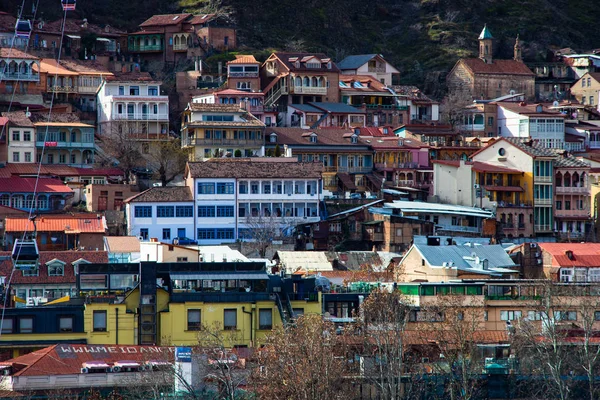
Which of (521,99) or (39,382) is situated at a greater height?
(521,99)

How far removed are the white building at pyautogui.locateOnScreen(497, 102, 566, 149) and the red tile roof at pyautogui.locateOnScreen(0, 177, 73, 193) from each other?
39.8m

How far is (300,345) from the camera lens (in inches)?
2761

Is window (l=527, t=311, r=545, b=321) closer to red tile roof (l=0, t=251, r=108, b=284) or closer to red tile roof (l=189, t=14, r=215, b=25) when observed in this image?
red tile roof (l=0, t=251, r=108, b=284)

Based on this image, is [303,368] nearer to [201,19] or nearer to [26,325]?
[26,325]

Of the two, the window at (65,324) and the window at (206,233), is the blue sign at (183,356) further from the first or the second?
the window at (206,233)

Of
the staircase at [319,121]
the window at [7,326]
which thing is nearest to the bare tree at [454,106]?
the staircase at [319,121]

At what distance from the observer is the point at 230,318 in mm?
81000

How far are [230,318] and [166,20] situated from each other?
6808 centimetres

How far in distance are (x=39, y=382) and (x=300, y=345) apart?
36.9 feet

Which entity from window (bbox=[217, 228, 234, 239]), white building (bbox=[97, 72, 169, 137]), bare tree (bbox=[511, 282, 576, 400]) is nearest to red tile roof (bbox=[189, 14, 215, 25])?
white building (bbox=[97, 72, 169, 137])

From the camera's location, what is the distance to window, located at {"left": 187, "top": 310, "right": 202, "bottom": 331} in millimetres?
80438

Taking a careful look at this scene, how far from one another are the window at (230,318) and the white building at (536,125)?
5508 centimetres

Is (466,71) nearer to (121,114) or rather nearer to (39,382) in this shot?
(121,114)

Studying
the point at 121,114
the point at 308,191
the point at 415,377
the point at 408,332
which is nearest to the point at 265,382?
the point at 415,377
